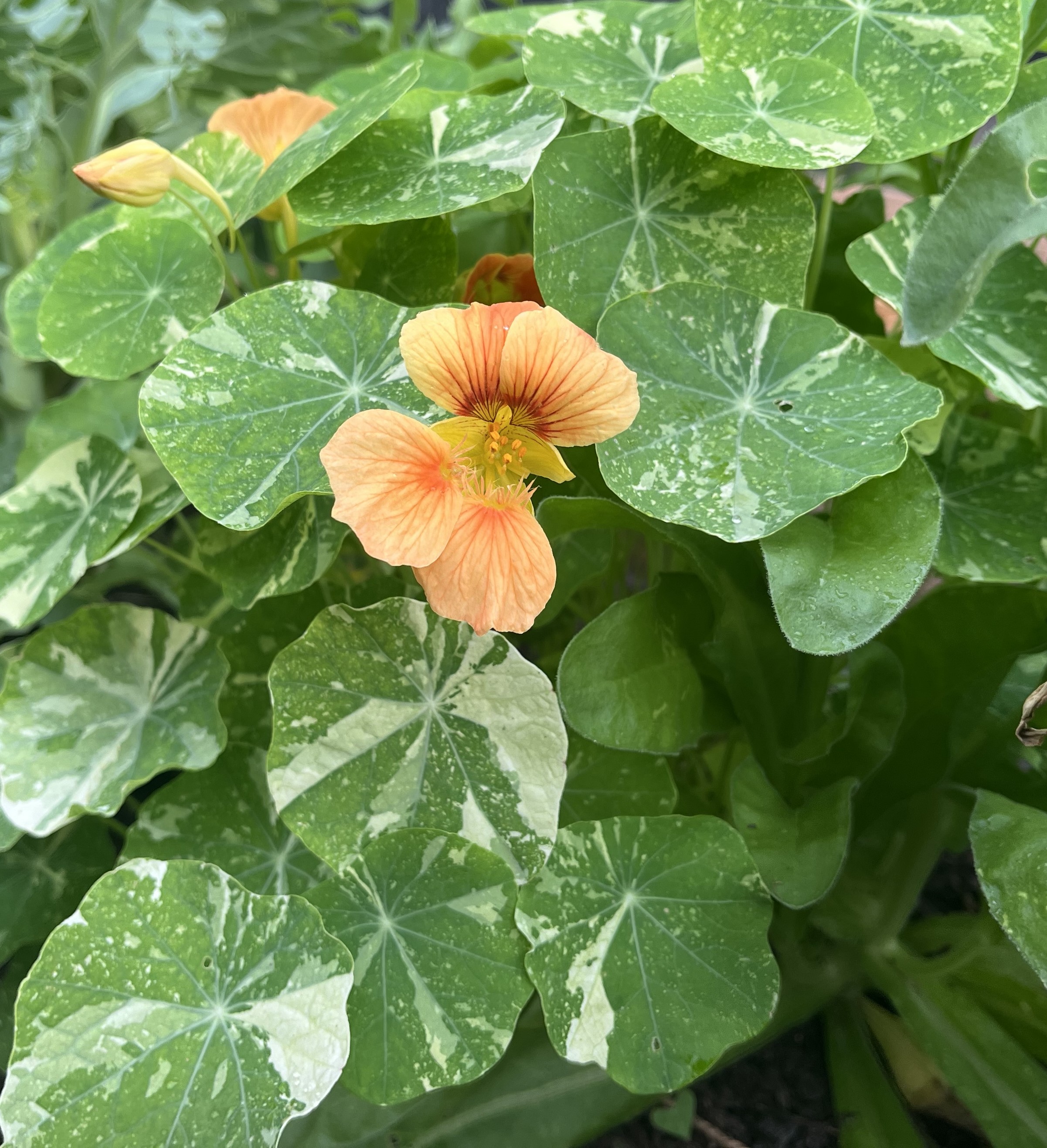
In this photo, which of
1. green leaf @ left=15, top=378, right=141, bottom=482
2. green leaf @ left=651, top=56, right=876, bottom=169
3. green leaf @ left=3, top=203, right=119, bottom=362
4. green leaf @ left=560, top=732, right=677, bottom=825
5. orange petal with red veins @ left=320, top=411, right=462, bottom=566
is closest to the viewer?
orange petal with red veins @ left=320, top=411, right=462, bottom=566

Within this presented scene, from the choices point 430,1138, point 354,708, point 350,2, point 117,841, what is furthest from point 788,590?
point 350,2

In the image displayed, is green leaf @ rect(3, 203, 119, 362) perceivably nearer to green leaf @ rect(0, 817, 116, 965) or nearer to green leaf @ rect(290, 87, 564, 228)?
green leaf @ rect(290, 87, 564, 228)

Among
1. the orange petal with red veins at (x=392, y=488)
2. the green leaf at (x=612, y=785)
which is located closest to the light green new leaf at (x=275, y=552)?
the orange petal with red veins at (x=392, y=488)

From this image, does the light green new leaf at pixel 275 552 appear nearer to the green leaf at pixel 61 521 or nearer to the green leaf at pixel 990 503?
the green leaf at pixel 61 521

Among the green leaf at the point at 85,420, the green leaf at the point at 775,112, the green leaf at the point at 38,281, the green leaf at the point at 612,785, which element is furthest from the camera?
the green leaf at the point at 85,420

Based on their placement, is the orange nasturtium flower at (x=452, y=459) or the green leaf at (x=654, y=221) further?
the green leaf at (x=654, y=221)

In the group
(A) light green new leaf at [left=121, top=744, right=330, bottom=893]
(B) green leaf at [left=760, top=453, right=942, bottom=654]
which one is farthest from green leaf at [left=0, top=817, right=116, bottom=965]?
(B) green leaf at [left=760, top=453, right=942, bottom=654]

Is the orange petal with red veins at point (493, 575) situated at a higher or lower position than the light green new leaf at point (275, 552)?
higher
